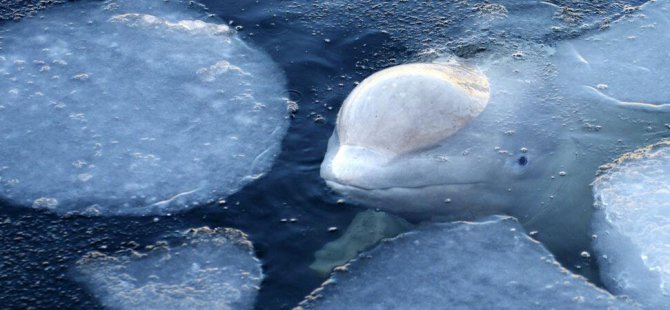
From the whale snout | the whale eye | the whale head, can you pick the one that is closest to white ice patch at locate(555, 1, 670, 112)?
the whale eye

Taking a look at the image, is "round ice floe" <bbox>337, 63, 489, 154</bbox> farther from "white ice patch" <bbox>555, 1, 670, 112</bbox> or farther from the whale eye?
"white ice patch" <bbox>555, 1, 670, 112</bbox>

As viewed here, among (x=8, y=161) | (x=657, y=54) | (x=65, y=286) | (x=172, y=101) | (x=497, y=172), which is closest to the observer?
(x=65, y=286)

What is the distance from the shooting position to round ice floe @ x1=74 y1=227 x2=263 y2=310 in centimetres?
632

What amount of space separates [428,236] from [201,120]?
2308 mm

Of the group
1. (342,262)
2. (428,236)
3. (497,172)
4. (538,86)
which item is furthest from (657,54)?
(342,262)

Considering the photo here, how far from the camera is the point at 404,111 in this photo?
6812mm

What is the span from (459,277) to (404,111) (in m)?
1.22

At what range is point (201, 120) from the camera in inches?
317

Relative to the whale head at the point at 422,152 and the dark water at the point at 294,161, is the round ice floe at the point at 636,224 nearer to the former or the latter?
the dark water at the point at 294,161

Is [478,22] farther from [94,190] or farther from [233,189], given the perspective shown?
[94,190]

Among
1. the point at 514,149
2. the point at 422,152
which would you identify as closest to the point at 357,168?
the point at 422,152

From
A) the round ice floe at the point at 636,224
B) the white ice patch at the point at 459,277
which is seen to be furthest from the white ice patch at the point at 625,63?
the white ice patch at the point at 459,277

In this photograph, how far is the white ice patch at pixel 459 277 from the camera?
20.7ft

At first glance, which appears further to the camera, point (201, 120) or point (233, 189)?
point (201, 120)
